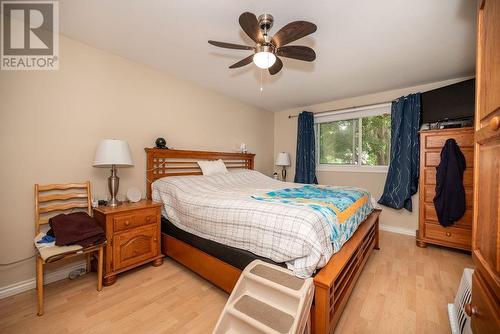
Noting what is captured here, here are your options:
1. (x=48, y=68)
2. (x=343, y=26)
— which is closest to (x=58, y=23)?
(x=48, y=68)

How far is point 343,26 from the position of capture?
189cm

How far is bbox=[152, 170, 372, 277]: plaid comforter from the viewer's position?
1.35m

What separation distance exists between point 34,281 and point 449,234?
4.55m

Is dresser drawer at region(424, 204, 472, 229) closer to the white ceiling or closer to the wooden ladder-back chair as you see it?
the white ceiling

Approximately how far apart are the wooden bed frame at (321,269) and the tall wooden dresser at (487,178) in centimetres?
65

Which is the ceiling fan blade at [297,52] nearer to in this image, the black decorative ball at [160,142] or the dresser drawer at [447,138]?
the black decorative ball at [160,142]

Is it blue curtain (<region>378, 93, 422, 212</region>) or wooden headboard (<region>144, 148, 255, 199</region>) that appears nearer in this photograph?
wooden headboard (<region>144, 148, 255, 199</region>)

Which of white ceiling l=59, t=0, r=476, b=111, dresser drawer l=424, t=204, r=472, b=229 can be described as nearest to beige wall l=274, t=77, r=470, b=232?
white ceiling l=59, t=0, r=476, b=111

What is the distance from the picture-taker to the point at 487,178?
0.76 metres

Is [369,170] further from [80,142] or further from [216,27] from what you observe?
→ [80,142]

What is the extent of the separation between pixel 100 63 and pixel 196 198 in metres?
1.83

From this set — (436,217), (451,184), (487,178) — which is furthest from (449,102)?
(487,178)

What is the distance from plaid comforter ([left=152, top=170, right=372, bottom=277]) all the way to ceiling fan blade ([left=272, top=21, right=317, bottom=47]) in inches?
51.1

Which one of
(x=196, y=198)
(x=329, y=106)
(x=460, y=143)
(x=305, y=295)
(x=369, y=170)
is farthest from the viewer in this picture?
(x=329, y=106)
